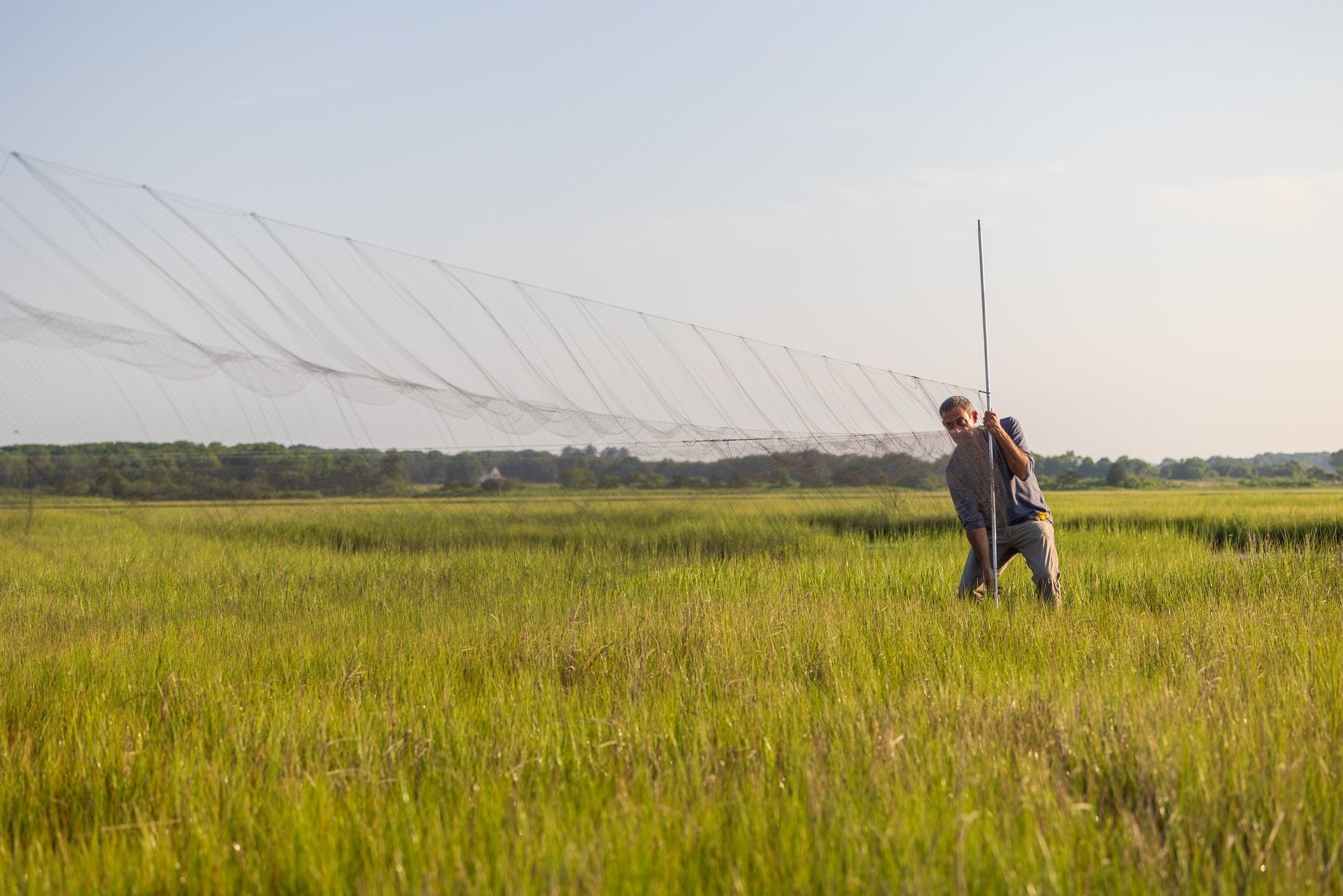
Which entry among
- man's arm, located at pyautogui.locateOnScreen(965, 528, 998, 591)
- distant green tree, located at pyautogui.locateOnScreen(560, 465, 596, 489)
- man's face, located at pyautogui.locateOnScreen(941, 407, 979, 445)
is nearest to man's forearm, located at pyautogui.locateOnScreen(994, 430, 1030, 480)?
man's face, located at pyautogui.locateOnScreen(941, 407, 979, 445)

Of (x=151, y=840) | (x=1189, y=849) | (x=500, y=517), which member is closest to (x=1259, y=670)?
(x=1189, y=849)

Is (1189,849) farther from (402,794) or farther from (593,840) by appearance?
(402,794)

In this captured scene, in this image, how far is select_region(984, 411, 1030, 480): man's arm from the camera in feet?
22.6

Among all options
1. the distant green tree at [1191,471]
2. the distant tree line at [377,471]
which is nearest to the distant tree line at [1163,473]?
the distant green tree at [1191,471]

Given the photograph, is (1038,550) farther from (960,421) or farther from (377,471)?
(377,471)

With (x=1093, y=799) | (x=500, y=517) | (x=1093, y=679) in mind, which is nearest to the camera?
(x=1093, y=799)

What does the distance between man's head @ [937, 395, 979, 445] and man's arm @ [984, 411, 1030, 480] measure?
241 mm

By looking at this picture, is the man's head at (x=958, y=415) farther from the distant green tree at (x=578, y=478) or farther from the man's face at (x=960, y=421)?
the distant green tree at (x=578, y=478)

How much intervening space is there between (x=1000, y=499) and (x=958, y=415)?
76 cm

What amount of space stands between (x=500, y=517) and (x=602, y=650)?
297 inches

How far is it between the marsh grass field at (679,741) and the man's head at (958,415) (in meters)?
1.44

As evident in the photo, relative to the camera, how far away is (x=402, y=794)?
11.0 feet

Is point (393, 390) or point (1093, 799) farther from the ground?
point (393, 390)

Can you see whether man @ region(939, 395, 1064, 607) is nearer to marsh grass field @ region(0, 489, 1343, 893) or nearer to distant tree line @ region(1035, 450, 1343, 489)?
marsh grass field @ region(0, 489, 1343, 893)
